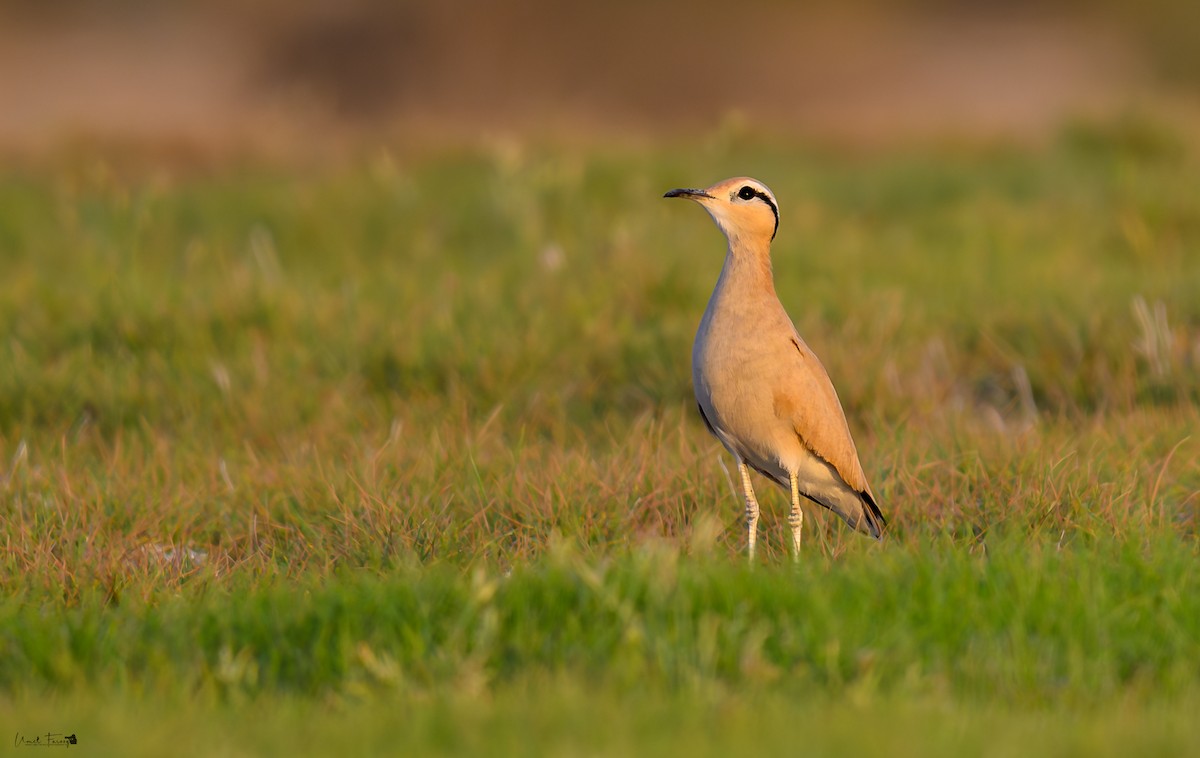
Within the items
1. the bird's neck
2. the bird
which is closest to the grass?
the bird

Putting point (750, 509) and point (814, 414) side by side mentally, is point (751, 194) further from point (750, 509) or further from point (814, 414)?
point (750, 509)

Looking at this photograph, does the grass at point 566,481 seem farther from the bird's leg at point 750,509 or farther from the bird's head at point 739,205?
the bird's head at point 739,205

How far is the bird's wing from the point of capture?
4.11 m

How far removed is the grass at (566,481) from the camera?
286 centimetres

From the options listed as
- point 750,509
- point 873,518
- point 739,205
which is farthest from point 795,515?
point 739,205

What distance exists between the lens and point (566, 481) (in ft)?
14.2

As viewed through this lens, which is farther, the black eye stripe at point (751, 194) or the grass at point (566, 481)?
the black eye stripe at point (751, 194)

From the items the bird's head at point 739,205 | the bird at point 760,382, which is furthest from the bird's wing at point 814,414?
the bird's head at point 739,205

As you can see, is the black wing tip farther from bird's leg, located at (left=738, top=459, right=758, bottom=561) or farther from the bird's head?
the bird's head

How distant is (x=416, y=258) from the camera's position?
329 inches

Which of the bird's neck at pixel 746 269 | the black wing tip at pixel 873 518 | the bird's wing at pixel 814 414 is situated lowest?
the black wing tip at pixel 873 518

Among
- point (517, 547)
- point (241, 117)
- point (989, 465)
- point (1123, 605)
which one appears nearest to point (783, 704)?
point (1123, 605)

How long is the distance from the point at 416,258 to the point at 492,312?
191 centimetres

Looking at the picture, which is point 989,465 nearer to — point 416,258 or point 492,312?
point 492,312
